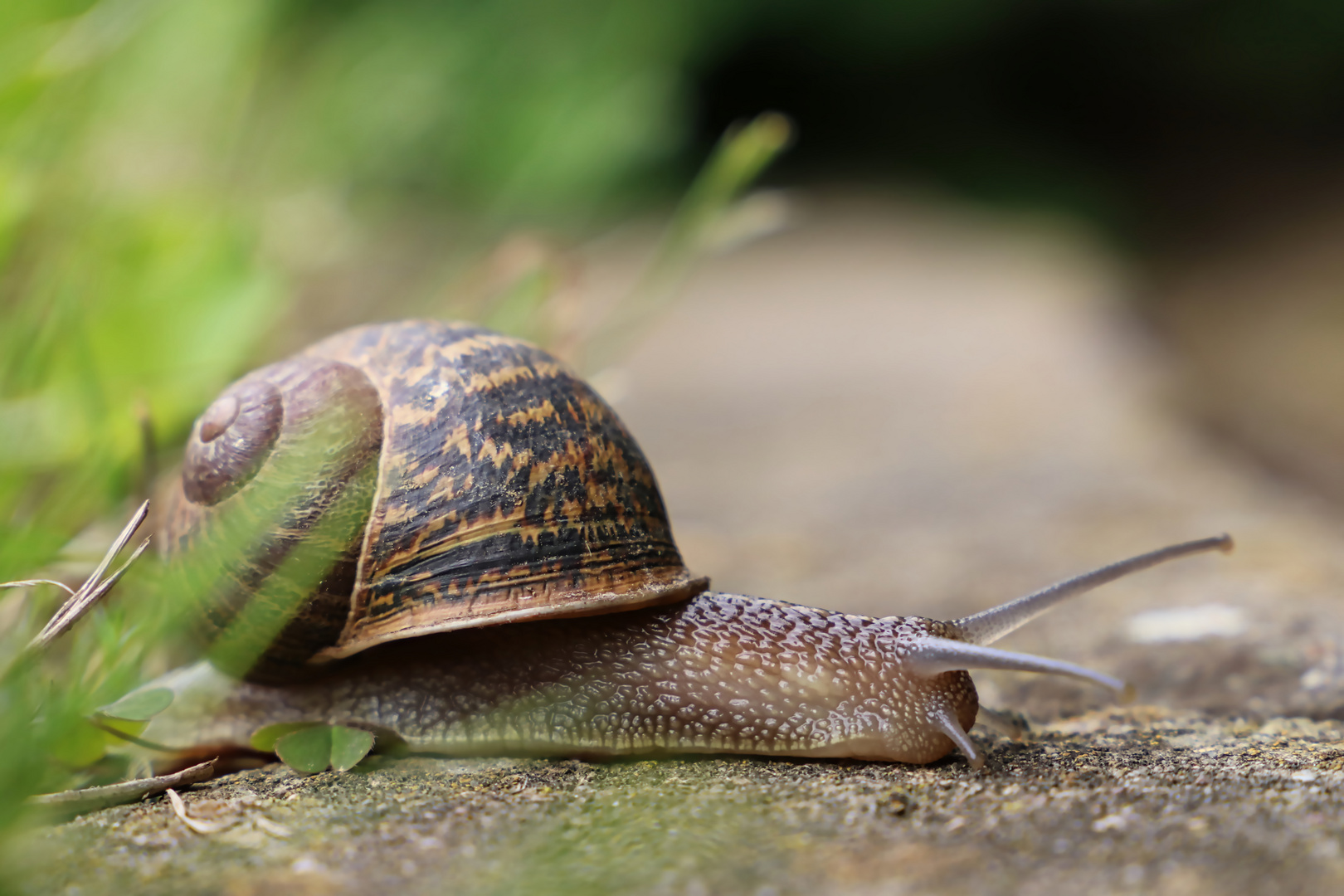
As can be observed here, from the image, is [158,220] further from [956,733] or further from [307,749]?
[956,733]

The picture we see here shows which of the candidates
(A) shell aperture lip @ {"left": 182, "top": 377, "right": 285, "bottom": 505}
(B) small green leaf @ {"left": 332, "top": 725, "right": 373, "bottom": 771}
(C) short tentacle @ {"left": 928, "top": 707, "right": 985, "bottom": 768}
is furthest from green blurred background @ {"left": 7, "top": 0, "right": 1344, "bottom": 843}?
(C) short tentacle @ {"left": 928, "top": 707, "right": 985, "bottom": 768}

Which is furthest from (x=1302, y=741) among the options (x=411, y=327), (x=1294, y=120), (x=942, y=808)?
(x=1294, y=120)

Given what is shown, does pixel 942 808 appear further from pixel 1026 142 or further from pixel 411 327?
pixel 1026 142

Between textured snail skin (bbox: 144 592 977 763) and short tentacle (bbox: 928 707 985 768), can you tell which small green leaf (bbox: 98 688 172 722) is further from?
short tentacle (bbox: 928 707 985 768)

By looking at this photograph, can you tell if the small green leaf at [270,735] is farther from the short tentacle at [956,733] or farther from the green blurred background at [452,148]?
the short tentacle at [956,733]

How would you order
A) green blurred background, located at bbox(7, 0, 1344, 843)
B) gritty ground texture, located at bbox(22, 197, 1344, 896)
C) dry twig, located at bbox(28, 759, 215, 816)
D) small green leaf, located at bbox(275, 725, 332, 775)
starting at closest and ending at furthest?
gritty ground texture, located at bbox(22, 197, 1344, 896), dry twig, located at bbox(28, 759, 215, 816), small green leaf, located at bbox(275, 725, 332, 775), green blurred background, located at bbox(7, 0, 1344, 843)

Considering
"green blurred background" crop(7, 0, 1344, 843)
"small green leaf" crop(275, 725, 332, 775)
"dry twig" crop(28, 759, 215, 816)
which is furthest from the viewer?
"green blurred background" crop(7, 0, 1344, 843)

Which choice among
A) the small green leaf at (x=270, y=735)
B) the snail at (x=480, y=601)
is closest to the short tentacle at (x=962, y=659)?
the snail at (x=480, y=601)

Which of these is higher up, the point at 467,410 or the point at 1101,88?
the point at 1101,88
